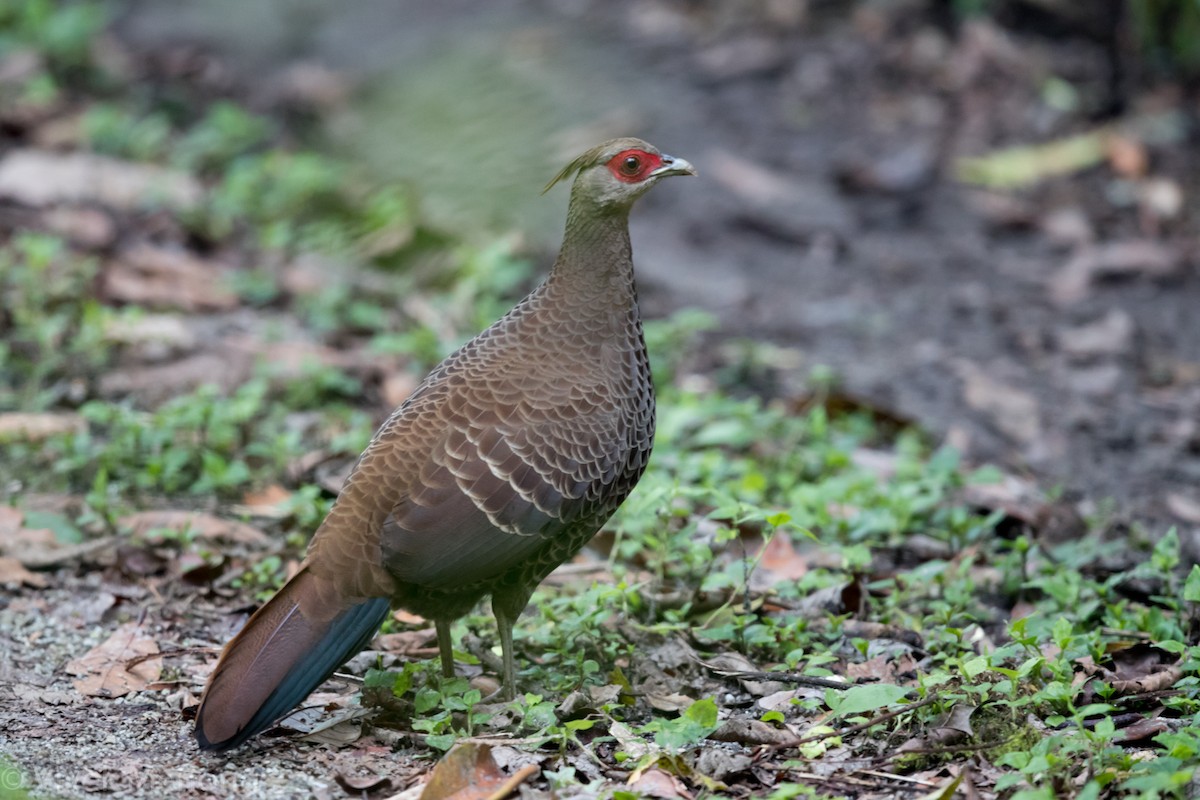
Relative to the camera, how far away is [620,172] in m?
4.28

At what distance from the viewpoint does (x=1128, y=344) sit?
735cm

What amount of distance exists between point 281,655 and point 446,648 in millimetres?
626

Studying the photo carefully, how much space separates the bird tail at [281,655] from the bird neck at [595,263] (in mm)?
1137

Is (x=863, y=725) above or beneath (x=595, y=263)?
beneath

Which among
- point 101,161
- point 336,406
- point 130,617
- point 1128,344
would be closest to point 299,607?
point 130,617

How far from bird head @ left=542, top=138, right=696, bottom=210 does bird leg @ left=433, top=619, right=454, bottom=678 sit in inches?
54.8

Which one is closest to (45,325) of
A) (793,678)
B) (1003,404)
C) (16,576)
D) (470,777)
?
(16,576)

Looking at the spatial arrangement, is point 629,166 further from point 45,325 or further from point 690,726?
point 45,325

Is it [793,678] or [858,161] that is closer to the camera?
[793,678]

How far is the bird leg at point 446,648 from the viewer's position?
4141 millimetres

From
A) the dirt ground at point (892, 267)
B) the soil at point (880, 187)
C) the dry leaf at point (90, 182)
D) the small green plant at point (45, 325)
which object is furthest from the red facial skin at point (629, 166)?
the dry leaf at point (90, 182)

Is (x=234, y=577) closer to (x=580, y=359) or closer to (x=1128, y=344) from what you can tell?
(x=580, y=359)

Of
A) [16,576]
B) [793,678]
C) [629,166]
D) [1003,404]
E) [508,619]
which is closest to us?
[793,678]

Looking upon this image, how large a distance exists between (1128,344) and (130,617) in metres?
5.31
